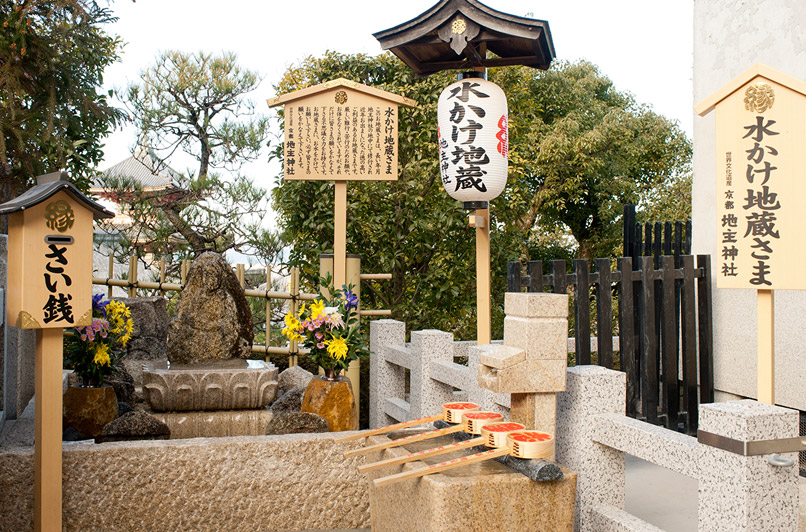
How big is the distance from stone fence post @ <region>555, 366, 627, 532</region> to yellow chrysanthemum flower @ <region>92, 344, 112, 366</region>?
11.1ft

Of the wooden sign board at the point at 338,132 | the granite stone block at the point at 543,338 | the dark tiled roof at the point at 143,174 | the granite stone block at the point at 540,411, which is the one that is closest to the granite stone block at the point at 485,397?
the granite stone block at the point at 540,411

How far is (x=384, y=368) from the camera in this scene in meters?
6.03

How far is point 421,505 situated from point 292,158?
4.17 m

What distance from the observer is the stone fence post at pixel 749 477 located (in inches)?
91.7

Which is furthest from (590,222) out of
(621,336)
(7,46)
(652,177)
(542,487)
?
(542,487)

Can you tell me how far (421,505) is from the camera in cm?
286

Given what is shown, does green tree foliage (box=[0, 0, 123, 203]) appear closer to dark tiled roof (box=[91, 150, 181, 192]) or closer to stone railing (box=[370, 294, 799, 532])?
dark tiled roof (box=[91, 150, 181, 192])

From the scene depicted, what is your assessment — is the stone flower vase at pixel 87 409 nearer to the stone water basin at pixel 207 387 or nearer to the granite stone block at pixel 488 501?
the stone water basin at pixel 207 387

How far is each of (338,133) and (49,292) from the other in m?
3.32

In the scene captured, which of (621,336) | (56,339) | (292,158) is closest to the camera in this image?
(56,339)

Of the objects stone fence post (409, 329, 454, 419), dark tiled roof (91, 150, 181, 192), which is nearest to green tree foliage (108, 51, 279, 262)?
dark tiled roof (91, 150, 181, 192)

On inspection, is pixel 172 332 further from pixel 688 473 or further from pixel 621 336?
pixel 688 473

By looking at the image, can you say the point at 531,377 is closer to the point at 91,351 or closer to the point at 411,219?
the point at 91,351

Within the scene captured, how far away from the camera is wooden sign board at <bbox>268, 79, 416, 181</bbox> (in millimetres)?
6316
